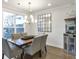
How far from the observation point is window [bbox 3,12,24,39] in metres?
5.08

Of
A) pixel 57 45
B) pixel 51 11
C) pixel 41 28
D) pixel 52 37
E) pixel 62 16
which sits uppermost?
pixel 51 11

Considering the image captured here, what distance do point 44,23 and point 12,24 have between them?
90.3 inches

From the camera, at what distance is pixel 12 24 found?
535 cm

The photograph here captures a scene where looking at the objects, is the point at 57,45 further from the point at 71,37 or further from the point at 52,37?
the point at 71,37

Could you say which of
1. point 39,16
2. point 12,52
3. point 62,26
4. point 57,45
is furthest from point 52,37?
point 12,52

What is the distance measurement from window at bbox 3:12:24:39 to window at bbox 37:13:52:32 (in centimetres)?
133

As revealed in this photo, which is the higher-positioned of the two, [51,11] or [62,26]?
[51,11]

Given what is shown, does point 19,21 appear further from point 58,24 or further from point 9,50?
point 9,50

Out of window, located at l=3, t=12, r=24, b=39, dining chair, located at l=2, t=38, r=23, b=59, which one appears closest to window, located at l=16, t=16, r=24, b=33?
window, located at l=3, t=12, r=24, b=39

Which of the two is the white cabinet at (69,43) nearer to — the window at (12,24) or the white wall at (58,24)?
the white wall at (58,24)

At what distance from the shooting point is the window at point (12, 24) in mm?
5080

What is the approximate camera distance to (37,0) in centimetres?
379

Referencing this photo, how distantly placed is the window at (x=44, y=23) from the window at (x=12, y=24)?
1327 mm

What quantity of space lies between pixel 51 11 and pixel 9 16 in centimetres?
298
